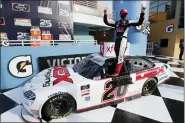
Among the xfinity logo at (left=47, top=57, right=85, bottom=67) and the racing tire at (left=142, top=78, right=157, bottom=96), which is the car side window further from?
the xfinity logo at (left=47, top=57, right=85, bottom=67)

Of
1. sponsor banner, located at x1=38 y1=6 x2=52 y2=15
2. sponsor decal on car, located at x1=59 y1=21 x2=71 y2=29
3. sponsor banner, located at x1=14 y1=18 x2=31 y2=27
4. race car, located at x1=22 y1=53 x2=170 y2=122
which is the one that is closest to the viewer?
race car, located at x1=22 y1=53 x2=170 y2=122

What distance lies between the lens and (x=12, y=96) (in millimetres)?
3391

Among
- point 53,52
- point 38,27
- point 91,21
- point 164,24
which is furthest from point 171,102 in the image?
point 164,24

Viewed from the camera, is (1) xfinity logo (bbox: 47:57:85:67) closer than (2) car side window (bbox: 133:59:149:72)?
No

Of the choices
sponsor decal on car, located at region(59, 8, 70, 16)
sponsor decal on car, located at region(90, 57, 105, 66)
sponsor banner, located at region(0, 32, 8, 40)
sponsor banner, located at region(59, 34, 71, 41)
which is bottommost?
sponsor decal on car, located at region(90, 57, 105, 66)

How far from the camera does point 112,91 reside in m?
2.71

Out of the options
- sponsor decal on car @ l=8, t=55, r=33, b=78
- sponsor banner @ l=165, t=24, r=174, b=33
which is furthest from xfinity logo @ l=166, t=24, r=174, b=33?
sponsor decal on car @ l=8, t=55, r=33, b=78

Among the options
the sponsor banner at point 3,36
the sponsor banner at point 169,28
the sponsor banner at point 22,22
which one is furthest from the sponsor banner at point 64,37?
the sponsor banner at point 169,28

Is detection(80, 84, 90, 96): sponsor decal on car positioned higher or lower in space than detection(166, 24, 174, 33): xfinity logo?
lower

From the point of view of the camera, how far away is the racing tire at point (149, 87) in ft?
10.7

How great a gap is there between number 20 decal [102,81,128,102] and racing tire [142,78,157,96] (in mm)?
685

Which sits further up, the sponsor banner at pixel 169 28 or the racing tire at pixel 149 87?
the sponsor banner at pixel 169 28

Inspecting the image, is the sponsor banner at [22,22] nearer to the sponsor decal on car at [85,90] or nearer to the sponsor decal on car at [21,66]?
the sponsor decal on car at [21,66]

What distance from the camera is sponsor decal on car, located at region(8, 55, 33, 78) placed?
3.88m
